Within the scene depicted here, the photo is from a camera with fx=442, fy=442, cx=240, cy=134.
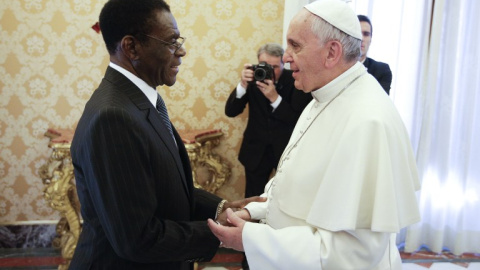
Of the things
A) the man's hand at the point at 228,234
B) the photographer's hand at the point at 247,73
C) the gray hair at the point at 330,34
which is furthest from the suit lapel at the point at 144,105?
the photographer's hand at the point at 247,73

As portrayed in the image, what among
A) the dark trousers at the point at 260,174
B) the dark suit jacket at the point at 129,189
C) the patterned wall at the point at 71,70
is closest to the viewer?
the dark suit jacket at the point at 129,189

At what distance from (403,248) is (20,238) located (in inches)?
140

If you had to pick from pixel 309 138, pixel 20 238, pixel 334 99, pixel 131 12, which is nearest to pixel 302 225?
pixel 309 138

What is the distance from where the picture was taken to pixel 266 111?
3535 millimetres

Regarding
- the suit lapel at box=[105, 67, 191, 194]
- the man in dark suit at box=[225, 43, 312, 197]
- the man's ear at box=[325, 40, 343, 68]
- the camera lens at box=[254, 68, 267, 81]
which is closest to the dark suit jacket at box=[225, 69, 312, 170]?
the man in dark suit at box=[225, 43, 312, 197]

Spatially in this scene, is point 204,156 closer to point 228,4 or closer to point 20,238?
point 228,4

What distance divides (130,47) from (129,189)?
0.49m

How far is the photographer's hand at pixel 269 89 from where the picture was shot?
3.37 meters

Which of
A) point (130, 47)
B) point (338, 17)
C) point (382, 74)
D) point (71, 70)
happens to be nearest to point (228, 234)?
point (130, 47)

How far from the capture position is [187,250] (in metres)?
1.49

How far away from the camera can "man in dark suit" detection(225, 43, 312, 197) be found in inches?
135

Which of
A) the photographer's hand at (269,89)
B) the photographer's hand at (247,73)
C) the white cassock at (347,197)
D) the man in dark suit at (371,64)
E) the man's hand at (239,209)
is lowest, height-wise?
the man's hand at (239,209)

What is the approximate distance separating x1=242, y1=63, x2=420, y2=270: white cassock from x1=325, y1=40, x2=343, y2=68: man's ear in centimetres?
14

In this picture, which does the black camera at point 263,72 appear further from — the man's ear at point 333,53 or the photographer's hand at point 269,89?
the man's ear at point 333,53
